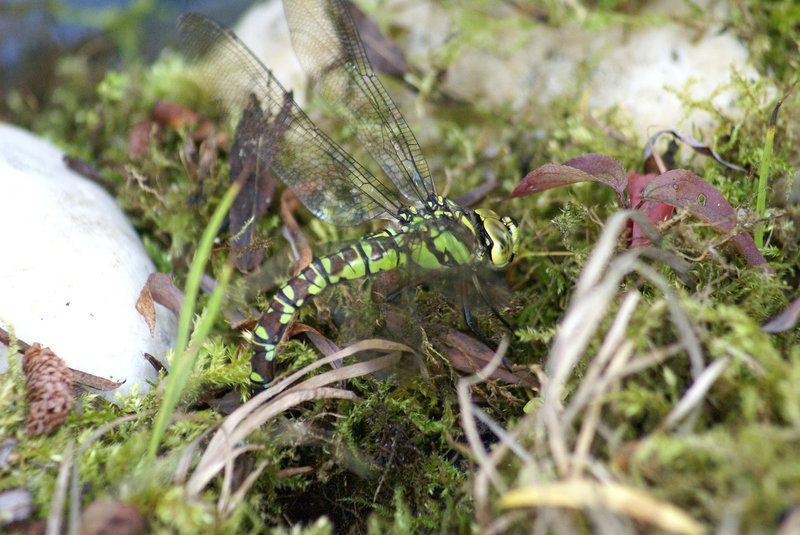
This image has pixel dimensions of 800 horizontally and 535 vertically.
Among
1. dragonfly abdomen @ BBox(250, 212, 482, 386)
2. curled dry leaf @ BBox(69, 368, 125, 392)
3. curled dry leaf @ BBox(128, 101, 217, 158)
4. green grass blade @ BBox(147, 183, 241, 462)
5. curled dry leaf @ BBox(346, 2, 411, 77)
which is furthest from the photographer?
curled dry leaf @ BBox(346, 2, 411, 77)

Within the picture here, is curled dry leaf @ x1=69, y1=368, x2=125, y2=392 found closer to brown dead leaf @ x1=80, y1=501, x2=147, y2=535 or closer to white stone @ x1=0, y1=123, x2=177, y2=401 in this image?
white stone @ x1=0, y1=123, x2=177, y2=401

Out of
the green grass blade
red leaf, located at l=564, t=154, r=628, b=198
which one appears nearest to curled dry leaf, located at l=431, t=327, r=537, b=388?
red leaf, located at l=564, t=154, r=628, b=198

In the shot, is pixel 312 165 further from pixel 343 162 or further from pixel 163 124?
pixel 163 124

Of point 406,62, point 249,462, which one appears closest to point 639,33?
point 406,62

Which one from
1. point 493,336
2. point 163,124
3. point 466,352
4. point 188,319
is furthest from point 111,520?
point 163,124

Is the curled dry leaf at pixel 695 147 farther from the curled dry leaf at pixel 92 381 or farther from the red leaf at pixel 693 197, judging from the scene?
the curled dry leaf at pixel 92 381
